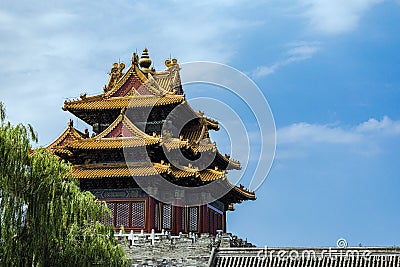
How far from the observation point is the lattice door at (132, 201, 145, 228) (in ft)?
96.9

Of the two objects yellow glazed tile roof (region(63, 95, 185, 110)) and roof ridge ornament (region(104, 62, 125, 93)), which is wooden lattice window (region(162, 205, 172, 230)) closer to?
yellow glazed tile roof (region(63, 95, 185, 110))

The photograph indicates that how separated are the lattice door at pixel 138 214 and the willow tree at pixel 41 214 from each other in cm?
876

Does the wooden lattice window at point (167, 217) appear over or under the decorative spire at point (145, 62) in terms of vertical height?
under

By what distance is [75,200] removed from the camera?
2020 centimetres

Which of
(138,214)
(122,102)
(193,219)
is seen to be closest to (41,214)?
(138,214)

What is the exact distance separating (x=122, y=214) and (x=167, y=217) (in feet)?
6.47

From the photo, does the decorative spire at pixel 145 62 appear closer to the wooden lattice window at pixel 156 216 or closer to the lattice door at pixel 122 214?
the lattice door at pixel 122 214

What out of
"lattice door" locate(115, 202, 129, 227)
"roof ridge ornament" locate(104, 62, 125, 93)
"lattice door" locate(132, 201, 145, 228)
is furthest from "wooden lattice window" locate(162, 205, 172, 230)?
"roof ridge ornament" locate(104, 62, 125, 93)

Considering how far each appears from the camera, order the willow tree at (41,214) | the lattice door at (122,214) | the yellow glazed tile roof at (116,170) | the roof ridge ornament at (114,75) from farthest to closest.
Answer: the roof ridge ornament at (114,75)
the lattice door at (122,214)
the yellow glazed tile roof at (116,170)
the willow tree at (41,214)

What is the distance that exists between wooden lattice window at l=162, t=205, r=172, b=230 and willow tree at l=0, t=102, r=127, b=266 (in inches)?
374

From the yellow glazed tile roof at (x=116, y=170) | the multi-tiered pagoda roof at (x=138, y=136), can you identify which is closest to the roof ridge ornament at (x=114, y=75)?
the multi-tiered pagoda roof at (x=138, y=136)

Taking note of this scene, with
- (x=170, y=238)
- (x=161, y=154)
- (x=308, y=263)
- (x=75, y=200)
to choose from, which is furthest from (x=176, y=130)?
(x=75, y=200)

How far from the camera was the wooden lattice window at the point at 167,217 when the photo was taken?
99.2 ft

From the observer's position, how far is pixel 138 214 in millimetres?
29719
